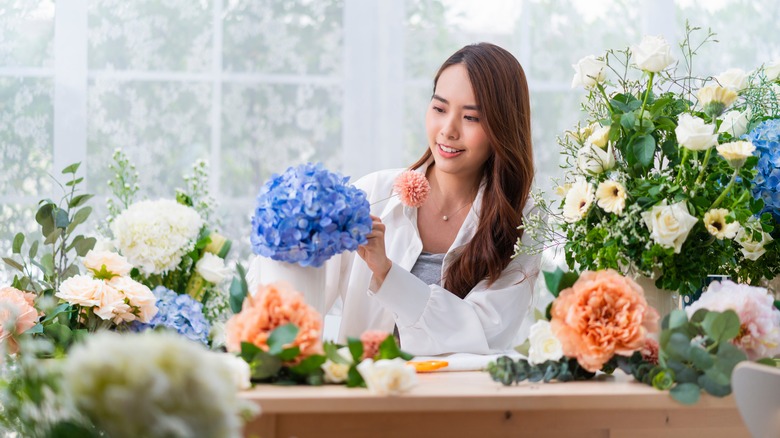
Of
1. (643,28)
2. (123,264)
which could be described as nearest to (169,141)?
(123,264)

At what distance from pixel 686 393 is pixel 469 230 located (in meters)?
1.11

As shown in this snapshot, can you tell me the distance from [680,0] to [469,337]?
2.25 metres

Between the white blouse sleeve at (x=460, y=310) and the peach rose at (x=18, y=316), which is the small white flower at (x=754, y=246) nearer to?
the white blouse sleeve at (x=460, y=310)

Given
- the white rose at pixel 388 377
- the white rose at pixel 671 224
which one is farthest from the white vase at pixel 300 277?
the white rose at pixel 671 224

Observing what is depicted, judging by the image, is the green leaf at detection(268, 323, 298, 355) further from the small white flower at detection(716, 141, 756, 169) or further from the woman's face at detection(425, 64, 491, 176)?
the woman's face at detection(425, 64, 491, 176)

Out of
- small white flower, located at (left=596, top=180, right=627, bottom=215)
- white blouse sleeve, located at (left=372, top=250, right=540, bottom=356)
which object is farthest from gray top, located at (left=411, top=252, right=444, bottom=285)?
small white flower, located at (left=596, top=180, right=627, bottom=215)

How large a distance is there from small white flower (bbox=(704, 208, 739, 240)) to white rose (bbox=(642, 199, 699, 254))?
0.08ft

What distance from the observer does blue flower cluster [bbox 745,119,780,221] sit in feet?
6.01

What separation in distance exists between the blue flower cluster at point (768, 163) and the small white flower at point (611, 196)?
1.23 feet

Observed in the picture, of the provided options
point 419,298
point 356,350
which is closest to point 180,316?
point 419,298

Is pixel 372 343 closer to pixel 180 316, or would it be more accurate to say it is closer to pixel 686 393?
pixel 686 393

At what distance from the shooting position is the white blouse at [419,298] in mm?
2084

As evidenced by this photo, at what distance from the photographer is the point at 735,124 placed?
1839 millimetres

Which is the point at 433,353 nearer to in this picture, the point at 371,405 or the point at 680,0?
the point at 371,405
